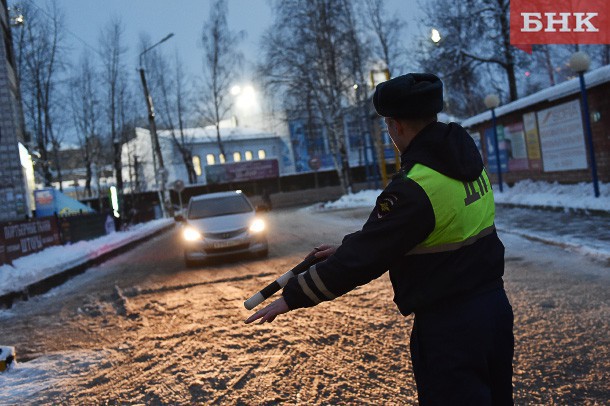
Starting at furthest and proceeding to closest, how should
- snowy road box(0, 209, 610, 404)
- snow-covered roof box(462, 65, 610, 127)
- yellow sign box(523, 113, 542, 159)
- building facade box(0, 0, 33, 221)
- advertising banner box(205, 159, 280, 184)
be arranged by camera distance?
advertising banner box(205, 159, 280, 184), building facade box(0, 0, 33, 221), yellow sign box(523, 113, 542, 159), snow-covered roof box(462, 65, 610, 127), snowy road box(0, 209, 610, 404)

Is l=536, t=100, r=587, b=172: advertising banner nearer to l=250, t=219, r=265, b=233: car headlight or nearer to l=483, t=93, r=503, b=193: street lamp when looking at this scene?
l=483, t=93, r=503, b=193: street lamp

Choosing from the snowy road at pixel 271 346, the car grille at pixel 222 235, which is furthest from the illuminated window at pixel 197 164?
the snowy road at pixel 271 346

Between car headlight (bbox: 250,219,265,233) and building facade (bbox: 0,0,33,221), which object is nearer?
car headlight (bbox: 250,219,265,233)

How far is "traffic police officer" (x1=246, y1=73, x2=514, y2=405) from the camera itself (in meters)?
1.68

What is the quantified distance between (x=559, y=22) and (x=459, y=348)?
7.05 metres

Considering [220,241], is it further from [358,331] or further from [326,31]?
[326,31]

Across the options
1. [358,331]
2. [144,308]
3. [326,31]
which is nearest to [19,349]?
[144,308]

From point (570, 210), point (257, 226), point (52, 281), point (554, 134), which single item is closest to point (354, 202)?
point (554, 134)

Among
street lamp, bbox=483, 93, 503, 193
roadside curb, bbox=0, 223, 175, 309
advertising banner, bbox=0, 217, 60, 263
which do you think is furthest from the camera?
street lamp, bbox=483, 93, 503, 193

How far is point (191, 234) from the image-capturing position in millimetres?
11297

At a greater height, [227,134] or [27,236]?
[227,134]

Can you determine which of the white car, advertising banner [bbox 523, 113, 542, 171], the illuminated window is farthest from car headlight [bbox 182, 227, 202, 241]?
the illuminated window

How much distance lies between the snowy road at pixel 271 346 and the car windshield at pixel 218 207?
12.2 feet

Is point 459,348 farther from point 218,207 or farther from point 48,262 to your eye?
point 48,262
